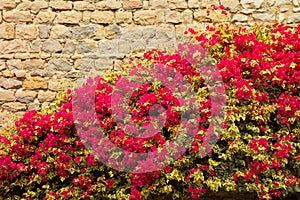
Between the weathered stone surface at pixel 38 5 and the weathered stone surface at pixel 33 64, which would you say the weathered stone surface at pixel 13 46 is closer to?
the weathered stone surface at pixel 33 64

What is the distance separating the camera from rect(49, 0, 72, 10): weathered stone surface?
5469mm

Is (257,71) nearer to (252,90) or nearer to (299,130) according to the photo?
(252,90)

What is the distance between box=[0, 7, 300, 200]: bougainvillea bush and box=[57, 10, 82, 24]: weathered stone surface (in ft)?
5.88

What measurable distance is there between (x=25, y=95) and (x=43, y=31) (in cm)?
98

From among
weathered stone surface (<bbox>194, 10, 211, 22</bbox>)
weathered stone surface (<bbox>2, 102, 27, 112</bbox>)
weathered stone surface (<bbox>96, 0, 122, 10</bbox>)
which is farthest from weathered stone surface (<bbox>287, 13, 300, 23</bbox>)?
weathered stone surface (<bbox>2, 102, 27, 112</bbox>)

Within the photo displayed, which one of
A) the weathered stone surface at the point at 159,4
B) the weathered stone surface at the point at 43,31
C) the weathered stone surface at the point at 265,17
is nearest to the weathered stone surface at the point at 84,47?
the weathered stone surface at the point at 43,31

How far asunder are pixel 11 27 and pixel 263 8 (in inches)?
145

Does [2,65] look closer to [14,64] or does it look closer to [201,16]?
[14,64]

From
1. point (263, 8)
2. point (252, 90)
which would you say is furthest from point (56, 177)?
point (263, 8)

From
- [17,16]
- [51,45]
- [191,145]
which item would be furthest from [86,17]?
[191,145]

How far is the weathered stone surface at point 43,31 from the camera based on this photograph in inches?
215

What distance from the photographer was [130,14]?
5480 mm

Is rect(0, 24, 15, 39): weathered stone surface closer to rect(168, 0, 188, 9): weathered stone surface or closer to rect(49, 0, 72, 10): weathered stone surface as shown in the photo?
rect(49, 0, 72, 10): weathered stone surface

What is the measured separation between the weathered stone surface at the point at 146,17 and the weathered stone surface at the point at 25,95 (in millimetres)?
1859
